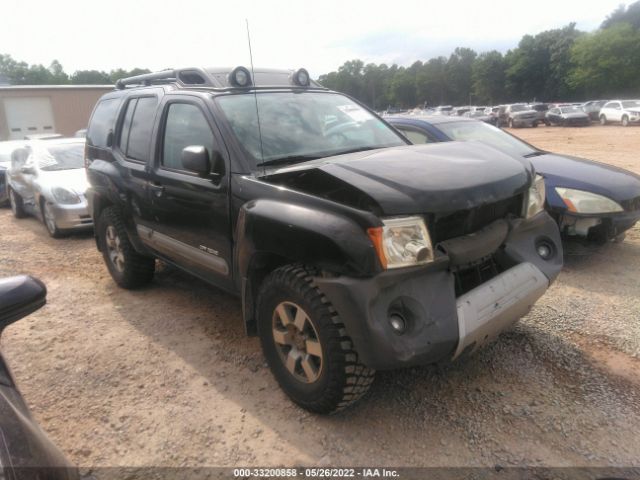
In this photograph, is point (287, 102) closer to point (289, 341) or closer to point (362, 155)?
point (362, 155)

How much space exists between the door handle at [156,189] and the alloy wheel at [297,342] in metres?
1.59

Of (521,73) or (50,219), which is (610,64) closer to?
(521,73)

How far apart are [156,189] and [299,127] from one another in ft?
4.11

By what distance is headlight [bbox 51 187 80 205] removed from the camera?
7.22 meters

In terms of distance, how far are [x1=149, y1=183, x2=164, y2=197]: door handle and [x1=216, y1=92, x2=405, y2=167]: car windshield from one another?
858 mm

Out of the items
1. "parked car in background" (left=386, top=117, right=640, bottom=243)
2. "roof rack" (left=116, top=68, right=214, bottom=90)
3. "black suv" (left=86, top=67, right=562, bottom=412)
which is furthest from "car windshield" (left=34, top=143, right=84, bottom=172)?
"parked car in background" (left=386, top=117, right=640, bottom=243)

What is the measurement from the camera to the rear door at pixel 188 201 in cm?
319

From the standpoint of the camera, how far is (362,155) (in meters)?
3.05

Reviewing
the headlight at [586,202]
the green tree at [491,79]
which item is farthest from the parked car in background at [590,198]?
the green tree at [491,79]

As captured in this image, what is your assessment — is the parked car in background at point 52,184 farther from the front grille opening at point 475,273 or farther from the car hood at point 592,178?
the car hood at point 592,178

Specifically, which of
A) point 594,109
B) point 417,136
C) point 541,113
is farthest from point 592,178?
point 541,113

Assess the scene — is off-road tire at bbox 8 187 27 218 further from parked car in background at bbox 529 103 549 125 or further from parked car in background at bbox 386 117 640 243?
parked car in background at bbox 529 103 549 125

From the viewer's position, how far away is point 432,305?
7.60ft

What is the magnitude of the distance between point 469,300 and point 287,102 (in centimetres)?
202
